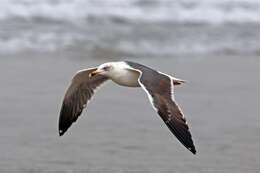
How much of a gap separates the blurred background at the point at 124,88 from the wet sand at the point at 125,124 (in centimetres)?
1

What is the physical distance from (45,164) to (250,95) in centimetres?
304

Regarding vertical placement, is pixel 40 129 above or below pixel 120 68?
below

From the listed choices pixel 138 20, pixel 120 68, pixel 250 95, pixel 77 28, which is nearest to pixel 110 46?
pixel 77 28

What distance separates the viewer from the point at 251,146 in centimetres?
649

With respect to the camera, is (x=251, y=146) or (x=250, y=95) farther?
(x=250, y=95)

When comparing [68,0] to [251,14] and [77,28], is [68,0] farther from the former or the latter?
[251,14]

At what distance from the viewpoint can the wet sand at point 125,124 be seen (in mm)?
5973

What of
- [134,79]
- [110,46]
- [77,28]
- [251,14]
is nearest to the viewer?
[134,79]

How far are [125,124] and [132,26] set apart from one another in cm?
555

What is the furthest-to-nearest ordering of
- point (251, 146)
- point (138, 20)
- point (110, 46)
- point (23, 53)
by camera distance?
point (138, 20), point (110, 46), point (23, 53), point (251, 146)

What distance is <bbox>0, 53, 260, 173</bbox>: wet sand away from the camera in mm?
5973

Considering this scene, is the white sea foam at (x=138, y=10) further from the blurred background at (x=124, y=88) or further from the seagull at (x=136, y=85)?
the seagull at (x=136, y=85)

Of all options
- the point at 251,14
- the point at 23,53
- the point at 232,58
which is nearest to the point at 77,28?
the point at 23,53

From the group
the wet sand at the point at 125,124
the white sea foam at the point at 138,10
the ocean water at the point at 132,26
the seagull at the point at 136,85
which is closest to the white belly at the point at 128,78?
the seagull at the point at 136,85
